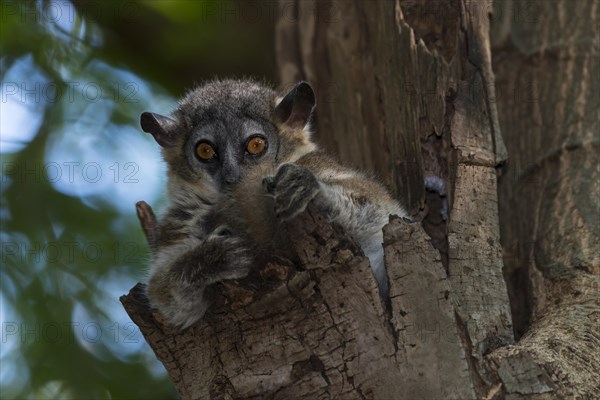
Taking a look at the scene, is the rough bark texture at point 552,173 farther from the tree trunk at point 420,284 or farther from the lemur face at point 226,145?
the lemur face at point 226,145

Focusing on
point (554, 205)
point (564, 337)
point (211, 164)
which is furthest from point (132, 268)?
point (564, 337)

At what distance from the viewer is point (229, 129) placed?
160 inches

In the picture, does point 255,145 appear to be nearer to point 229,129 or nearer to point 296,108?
point 229,129

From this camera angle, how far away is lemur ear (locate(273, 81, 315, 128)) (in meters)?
4.31

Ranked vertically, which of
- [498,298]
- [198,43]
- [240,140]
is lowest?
[498,298]

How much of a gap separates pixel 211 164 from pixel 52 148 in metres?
1.98

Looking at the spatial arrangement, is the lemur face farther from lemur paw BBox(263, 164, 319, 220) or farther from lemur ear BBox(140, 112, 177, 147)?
lemur paw BBox(263, 164, 319, 220)

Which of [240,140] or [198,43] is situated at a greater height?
[198,43]

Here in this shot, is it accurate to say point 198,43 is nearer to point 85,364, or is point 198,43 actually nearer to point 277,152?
point 277,152

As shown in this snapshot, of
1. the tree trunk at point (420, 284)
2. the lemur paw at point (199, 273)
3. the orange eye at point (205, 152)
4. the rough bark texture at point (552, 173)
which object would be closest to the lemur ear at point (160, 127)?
the orange eye at point (205, 152)

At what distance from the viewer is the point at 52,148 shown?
5.56 meters

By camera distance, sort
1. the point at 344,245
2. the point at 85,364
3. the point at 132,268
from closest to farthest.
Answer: the point at 344,245 < the point at 85,364 < the point at 132,268

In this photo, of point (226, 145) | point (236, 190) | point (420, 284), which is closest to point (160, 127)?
point (226, 145)

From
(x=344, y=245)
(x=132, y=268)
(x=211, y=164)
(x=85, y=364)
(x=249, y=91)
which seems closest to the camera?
(x=344, y=245)
